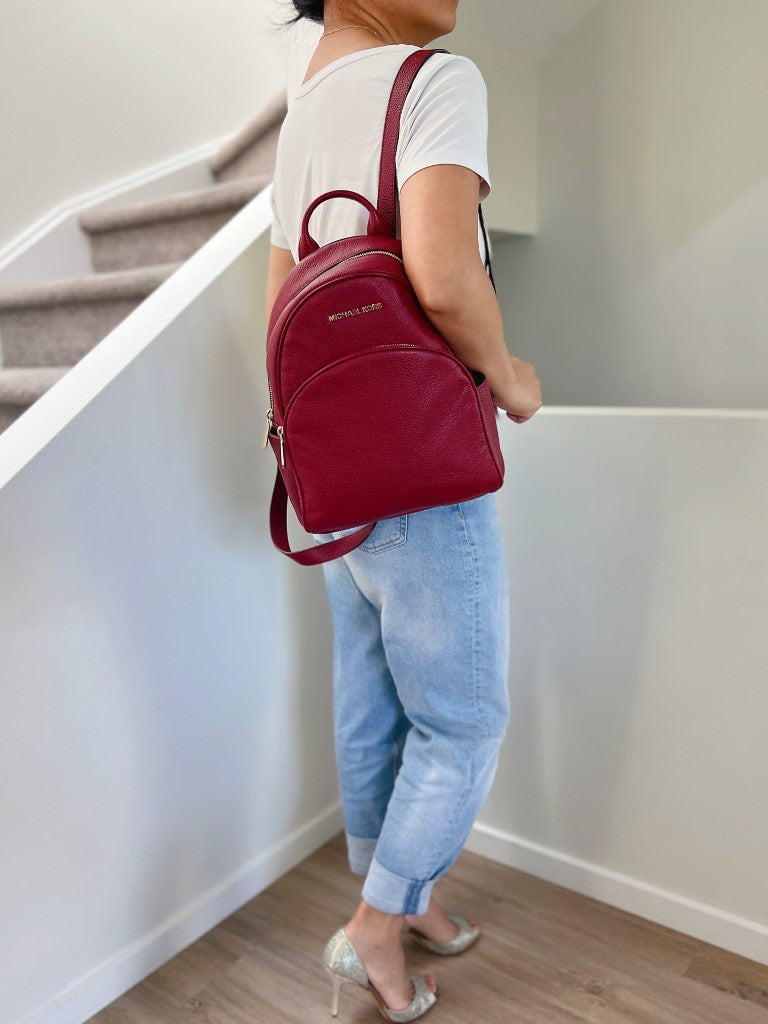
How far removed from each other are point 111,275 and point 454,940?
1472 millimetres

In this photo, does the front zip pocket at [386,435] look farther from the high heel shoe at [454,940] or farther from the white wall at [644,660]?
the high heel shoe at [454,940]

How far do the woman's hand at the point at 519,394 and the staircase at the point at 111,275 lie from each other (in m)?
0.98

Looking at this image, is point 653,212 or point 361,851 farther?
point 653,212

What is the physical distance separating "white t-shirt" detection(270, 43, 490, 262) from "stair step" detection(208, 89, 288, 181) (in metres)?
0.99

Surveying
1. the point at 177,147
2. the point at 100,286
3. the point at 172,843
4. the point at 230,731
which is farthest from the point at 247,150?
the point at 172,843

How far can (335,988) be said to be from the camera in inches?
48.3

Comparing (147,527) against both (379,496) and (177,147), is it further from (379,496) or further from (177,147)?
(177,147)

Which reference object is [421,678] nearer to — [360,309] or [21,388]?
[360,309]

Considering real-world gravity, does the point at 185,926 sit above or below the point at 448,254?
below

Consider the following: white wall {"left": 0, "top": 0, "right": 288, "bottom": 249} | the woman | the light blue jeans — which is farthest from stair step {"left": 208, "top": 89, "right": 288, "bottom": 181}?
the light blue jeans

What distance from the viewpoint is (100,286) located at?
1.88 m

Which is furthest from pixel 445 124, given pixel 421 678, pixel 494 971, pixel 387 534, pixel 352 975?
pixel 494 971

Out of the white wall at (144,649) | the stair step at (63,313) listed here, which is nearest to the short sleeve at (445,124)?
the white wall at (144,649)

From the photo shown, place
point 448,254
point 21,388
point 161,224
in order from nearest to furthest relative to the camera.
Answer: point 448,254, point 21,388, point 161,224
